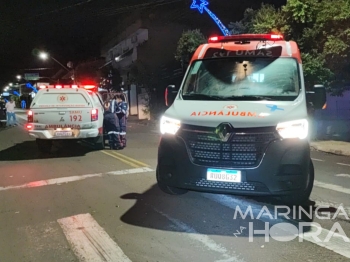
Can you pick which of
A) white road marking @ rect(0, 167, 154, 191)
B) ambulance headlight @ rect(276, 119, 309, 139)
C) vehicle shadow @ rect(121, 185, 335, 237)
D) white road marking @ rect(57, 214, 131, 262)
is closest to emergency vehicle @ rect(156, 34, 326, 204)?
ambulance headlight @ rect(276, 119, 309, 139)

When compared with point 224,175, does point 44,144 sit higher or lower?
lower

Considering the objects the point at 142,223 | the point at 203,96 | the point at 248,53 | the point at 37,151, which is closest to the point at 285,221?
the point at 142,223

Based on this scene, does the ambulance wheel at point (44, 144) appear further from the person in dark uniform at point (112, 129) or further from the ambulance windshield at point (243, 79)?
the ambulance windshield at point (243, 79)

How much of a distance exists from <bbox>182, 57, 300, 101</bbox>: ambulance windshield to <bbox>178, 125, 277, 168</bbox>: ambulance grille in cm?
90

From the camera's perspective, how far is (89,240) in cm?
526

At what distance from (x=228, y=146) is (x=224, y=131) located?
0.20m

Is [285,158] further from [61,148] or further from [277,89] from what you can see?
[61,148]

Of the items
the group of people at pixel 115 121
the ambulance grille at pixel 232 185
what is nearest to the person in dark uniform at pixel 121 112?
the group of people at pixel 115 121

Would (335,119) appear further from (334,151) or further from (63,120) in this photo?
(63,120)

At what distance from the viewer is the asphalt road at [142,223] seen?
15.7 ft

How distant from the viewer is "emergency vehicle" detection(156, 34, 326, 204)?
18.1 feet

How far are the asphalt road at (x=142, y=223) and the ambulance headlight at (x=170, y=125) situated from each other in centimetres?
117

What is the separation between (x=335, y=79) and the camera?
16.6 metres

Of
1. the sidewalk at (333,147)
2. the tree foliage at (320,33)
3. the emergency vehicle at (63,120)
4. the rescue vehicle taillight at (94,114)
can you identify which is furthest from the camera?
the tree foliage at (320,33)
